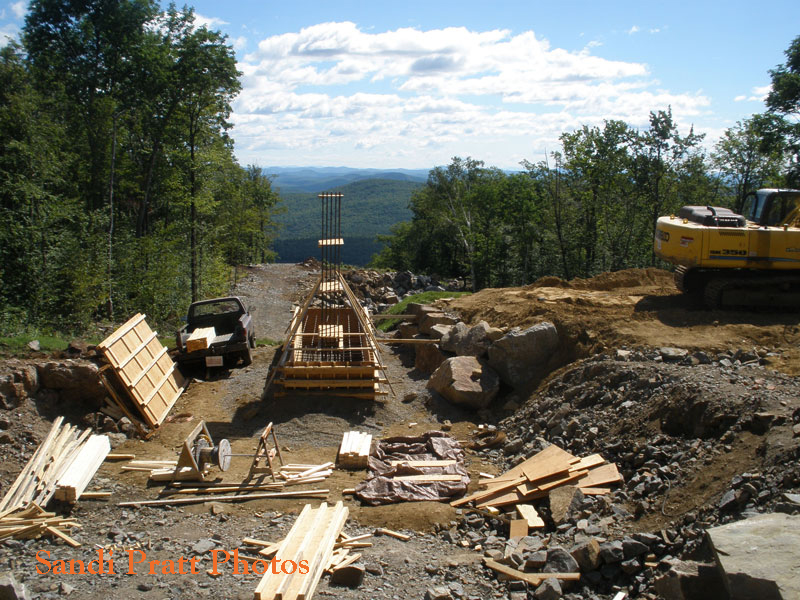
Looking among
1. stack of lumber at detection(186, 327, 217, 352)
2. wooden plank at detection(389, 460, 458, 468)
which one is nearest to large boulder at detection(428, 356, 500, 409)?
wooden plank at detection(389, 460, 458, 468)

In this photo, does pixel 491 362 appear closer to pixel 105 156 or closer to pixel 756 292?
pixel 756 292

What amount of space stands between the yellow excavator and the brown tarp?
6941mm

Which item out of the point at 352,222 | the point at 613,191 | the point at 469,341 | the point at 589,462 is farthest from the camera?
the point at 352,222

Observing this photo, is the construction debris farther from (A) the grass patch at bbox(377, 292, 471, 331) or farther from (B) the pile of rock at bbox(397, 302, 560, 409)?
(A) the grass patch at bbox(377, 292, 471, 331)

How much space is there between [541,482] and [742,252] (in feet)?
26.2

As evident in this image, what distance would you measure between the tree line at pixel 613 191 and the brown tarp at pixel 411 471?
19411 millimetres

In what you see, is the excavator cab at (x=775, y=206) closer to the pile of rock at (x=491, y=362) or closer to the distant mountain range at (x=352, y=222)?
the pile of rock at (x=491, y=362)

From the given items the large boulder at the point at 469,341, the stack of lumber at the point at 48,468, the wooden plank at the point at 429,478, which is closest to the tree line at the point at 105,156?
the stack of lumber at the point at 48,468

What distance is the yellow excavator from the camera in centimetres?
1270

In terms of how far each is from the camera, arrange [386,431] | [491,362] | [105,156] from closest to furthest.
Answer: [386,431], [491,362], [105,156]

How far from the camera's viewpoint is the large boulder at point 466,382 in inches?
473

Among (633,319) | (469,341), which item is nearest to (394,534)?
(469,341)

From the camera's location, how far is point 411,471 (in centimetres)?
889

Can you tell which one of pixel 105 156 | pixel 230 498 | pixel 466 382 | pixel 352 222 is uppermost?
pixel 105 156
